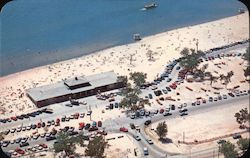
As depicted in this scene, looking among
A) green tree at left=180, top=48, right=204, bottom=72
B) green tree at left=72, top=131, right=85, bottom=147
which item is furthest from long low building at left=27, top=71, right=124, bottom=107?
green tree at left=72, top=131, right=85, bottom=147

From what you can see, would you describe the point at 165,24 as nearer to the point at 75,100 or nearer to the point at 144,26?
the point at 144,26

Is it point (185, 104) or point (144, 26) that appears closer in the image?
point (185, 104)

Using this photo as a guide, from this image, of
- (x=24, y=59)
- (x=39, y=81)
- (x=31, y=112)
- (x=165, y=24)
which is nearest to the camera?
(x=31, y=112)

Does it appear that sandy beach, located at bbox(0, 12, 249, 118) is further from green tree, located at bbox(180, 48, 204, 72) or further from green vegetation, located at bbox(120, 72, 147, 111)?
green tree, located at bbox(180, 48, 204, 72)

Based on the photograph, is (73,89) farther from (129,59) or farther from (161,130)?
(161,130)

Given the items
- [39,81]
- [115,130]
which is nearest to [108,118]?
[115,130]

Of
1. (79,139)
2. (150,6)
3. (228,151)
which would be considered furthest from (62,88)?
(150,6)
